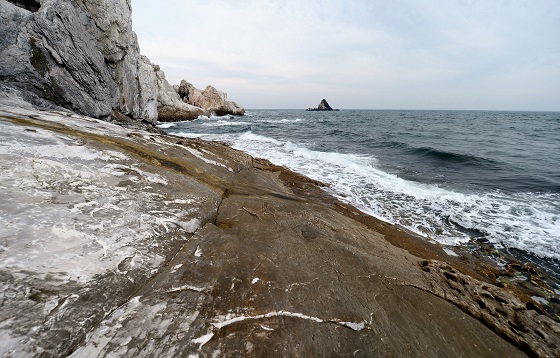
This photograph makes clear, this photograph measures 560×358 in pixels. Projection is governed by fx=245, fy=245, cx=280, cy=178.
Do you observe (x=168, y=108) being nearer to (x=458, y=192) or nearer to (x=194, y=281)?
(x=458, y=192)

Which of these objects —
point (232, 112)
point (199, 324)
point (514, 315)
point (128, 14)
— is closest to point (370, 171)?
point (514, 315)

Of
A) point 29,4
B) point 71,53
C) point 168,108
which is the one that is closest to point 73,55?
point 71,53

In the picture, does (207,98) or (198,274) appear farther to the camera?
(207,98)

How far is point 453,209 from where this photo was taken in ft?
28.1

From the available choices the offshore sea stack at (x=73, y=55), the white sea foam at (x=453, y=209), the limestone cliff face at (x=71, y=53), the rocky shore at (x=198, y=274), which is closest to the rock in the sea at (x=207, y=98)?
the offshore sea stack at (x=73, y=55)

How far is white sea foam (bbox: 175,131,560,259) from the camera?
22.8 ft

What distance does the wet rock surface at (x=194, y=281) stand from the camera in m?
2.36

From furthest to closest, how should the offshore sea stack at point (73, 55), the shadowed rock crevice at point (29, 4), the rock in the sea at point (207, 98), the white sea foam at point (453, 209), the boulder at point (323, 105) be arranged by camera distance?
the boulder at point (323, 105)
the rock in the sea at point (207, 98)
the shadowed rock crevice at point (29, 4)
the offshore sea stack at point (73, 55)
the white sea foam at point (453, 209)

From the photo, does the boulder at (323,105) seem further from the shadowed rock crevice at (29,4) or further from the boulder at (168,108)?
the shadowed rock crevice at (29,4)

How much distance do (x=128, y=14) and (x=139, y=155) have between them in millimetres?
17284

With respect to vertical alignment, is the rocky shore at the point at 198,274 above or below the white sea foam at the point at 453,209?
above

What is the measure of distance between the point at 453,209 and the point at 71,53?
59.6ft

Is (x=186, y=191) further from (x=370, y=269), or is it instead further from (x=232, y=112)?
(x=232, y=112)

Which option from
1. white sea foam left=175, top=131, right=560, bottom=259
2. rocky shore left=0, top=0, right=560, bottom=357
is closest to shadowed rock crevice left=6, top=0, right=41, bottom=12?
rocky shore left=0, top=0, right=560, bottom=357
